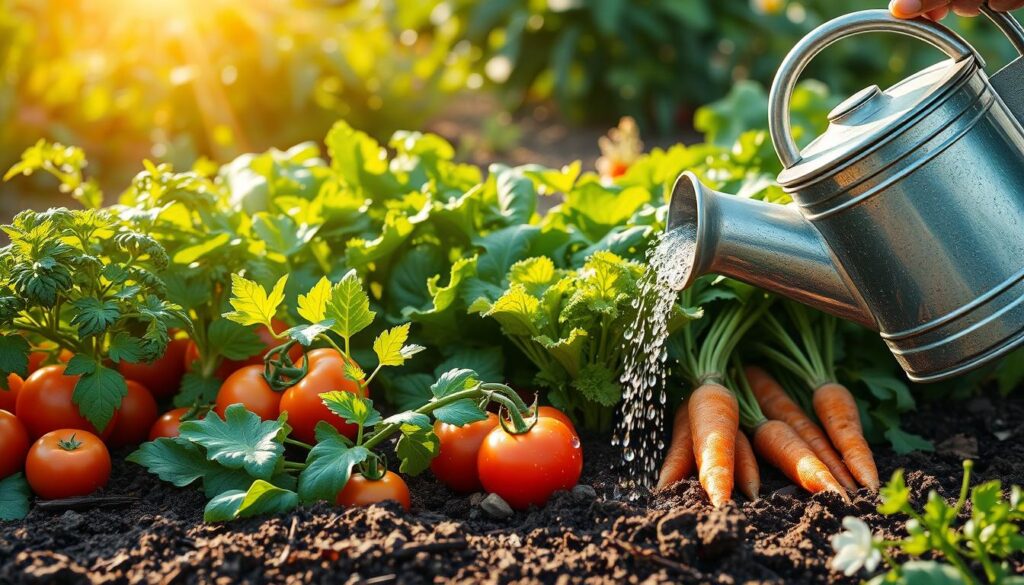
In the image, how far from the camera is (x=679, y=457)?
2531 millimetres

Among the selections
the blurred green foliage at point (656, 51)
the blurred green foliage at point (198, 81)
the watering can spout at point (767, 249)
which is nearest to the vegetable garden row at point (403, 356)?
the watering can spout at point (767, 249)

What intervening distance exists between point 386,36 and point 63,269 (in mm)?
3970

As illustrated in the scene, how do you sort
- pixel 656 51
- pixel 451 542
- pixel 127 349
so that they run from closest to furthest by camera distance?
pixel 451 542
pixel 127 349
pixel 656 51

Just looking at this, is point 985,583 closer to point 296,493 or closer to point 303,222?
point 296,493

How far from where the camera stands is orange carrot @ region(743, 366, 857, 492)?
99.3 inches

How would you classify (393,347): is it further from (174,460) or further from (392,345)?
(174,460)

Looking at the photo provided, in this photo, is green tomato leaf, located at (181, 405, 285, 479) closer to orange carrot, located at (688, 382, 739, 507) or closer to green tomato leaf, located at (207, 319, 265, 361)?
green tomato leaf, located at (207, 319, 265, 361)

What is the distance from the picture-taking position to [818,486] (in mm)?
2336

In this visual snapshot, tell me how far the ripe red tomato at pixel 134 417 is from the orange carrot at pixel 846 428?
5.52 ft

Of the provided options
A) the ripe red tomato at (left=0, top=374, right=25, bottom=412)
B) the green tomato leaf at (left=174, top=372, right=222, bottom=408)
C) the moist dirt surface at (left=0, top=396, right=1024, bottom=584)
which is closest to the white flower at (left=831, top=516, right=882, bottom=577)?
the moist dirt surface at (left=0, top=396, right=1024, bottom=584)

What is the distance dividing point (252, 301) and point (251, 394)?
267 millimetres

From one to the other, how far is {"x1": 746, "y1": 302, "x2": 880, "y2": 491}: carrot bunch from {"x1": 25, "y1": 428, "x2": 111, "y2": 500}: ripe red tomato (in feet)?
5.44

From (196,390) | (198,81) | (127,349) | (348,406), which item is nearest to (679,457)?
(348,406)

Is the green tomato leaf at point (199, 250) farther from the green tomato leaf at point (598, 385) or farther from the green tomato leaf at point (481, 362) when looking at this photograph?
the green tomato leaf at point (598, 385)
